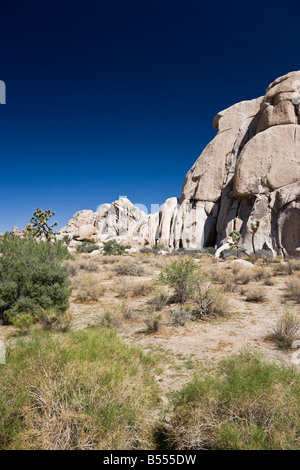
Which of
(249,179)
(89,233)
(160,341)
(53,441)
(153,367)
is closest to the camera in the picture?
(53,441)

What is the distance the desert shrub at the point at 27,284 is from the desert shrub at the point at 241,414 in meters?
5.25

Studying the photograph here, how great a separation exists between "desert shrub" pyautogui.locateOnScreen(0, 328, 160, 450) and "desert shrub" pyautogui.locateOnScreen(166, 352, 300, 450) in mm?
429

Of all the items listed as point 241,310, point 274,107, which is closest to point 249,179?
point 274,107

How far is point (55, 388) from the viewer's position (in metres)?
2.38

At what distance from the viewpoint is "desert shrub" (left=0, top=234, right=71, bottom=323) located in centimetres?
663

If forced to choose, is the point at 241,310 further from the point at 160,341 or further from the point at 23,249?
the point at 23,249

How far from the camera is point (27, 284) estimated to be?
6.95m

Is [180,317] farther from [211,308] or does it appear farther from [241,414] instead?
[241,414]

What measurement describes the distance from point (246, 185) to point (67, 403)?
32.2 m

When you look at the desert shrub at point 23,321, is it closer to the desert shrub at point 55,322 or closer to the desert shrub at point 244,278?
the desert shrub at point 55,322

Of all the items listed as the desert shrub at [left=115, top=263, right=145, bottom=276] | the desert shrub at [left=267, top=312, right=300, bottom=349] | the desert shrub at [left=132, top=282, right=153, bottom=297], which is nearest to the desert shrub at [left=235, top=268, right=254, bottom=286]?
the desert shrub at [left=132, top=282, right=153, bottom=297]

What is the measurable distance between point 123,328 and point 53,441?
4.16 metres

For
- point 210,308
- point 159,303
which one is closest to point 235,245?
point 159,303

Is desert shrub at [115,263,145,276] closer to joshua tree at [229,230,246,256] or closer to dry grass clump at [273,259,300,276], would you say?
dry grass clump at [273,259,300,276]
